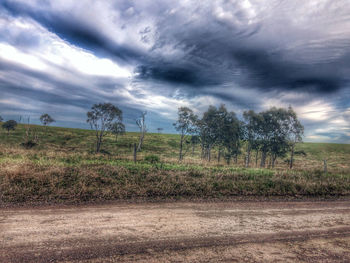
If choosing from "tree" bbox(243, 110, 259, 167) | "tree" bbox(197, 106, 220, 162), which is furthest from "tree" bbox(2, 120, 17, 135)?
"tree" bbox(243, 110, 259, 167)

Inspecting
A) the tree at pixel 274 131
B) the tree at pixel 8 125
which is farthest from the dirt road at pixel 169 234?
the tree at pixel 8 125

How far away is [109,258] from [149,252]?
0.78 meters

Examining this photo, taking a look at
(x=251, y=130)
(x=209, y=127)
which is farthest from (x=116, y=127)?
(x=251, y=130)

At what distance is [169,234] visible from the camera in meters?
4.43

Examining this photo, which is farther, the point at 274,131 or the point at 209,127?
the point at 209,127

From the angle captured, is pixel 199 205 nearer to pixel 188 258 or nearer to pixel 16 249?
pixel 188 258

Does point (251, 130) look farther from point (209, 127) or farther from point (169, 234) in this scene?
point (169, 234)

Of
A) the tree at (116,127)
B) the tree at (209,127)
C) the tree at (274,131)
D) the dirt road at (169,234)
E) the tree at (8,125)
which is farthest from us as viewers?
the tree at (8,125)

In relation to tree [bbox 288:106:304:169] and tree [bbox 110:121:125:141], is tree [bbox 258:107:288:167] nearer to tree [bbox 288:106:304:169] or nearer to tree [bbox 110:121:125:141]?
tree [bbox 288:106:304:169]

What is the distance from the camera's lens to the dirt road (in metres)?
3.58

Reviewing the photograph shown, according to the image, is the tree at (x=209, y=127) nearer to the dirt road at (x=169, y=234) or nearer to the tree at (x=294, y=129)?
the tree at (x=294, y=129)

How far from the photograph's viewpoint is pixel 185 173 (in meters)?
10.7

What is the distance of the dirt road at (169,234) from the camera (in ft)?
11.8

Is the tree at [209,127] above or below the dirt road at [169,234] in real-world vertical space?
above
